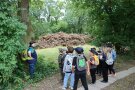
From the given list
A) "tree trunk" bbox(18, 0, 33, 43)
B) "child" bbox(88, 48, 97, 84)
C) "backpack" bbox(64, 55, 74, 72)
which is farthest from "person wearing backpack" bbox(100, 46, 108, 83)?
"tree trunk" bbox(18, 0, 33, 43)

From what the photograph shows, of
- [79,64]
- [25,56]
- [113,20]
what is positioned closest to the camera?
[79,64]

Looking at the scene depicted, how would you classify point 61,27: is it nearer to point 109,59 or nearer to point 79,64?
point 109,59

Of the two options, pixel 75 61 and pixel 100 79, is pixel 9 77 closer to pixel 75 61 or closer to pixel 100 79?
pixel 75 61

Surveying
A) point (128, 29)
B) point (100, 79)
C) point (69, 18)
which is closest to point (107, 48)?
point (100, 79)

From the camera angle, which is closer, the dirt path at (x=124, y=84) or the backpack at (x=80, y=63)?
the backpack at (x=80, y=63)

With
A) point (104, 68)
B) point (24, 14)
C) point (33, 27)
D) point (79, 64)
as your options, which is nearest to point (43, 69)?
point (24, 14)

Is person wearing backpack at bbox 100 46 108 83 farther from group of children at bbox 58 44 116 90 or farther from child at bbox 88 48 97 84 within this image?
child at bbox 88 48 97 84

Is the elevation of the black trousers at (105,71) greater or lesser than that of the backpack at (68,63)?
lesser

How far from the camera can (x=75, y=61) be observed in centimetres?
920

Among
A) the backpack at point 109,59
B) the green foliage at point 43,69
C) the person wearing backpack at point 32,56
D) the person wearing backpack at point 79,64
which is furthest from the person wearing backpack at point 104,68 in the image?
the person wearing backpack at point 32,56

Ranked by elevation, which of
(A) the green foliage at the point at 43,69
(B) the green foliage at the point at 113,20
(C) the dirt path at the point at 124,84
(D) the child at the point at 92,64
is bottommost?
(C) the dirt path at the point at 124,84

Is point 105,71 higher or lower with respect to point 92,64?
lower

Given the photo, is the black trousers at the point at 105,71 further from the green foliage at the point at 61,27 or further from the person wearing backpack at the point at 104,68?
the green foliage at the point at 61,27

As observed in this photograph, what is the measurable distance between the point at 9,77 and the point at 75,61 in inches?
114
